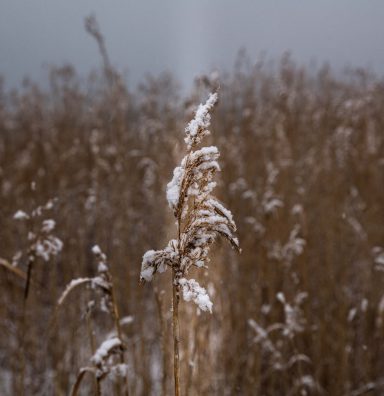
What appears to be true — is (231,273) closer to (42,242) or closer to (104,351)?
(42,242)

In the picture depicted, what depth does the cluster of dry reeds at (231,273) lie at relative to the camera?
1.60 metres

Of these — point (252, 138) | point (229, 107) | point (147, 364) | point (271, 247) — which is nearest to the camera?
point (147, 364)

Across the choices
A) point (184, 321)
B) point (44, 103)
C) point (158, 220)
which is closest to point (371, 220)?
point (158, 220)

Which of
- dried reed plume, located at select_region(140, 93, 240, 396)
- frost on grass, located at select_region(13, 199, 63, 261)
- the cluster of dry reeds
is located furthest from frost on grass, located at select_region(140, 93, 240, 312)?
frost on grass, located at select_region(13, 199, 63, 261)

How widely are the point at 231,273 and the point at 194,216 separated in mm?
1729

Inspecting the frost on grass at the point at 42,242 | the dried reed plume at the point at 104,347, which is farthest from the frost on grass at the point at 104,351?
the frost on grass at the point at 42,242

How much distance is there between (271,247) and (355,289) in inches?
30.0

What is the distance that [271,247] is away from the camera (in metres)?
2.46

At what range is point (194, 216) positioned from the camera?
63cm

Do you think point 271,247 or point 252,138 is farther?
point 252,138

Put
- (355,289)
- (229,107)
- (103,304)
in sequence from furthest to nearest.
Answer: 1. (229,107)
2. (355,289)
3. (103,304)

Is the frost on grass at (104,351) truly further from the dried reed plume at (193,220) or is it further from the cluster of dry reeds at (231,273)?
the dried reed plume at (193,220)

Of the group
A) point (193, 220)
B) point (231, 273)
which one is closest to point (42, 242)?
point (193, 220)

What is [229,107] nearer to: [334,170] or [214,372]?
[334,170]
